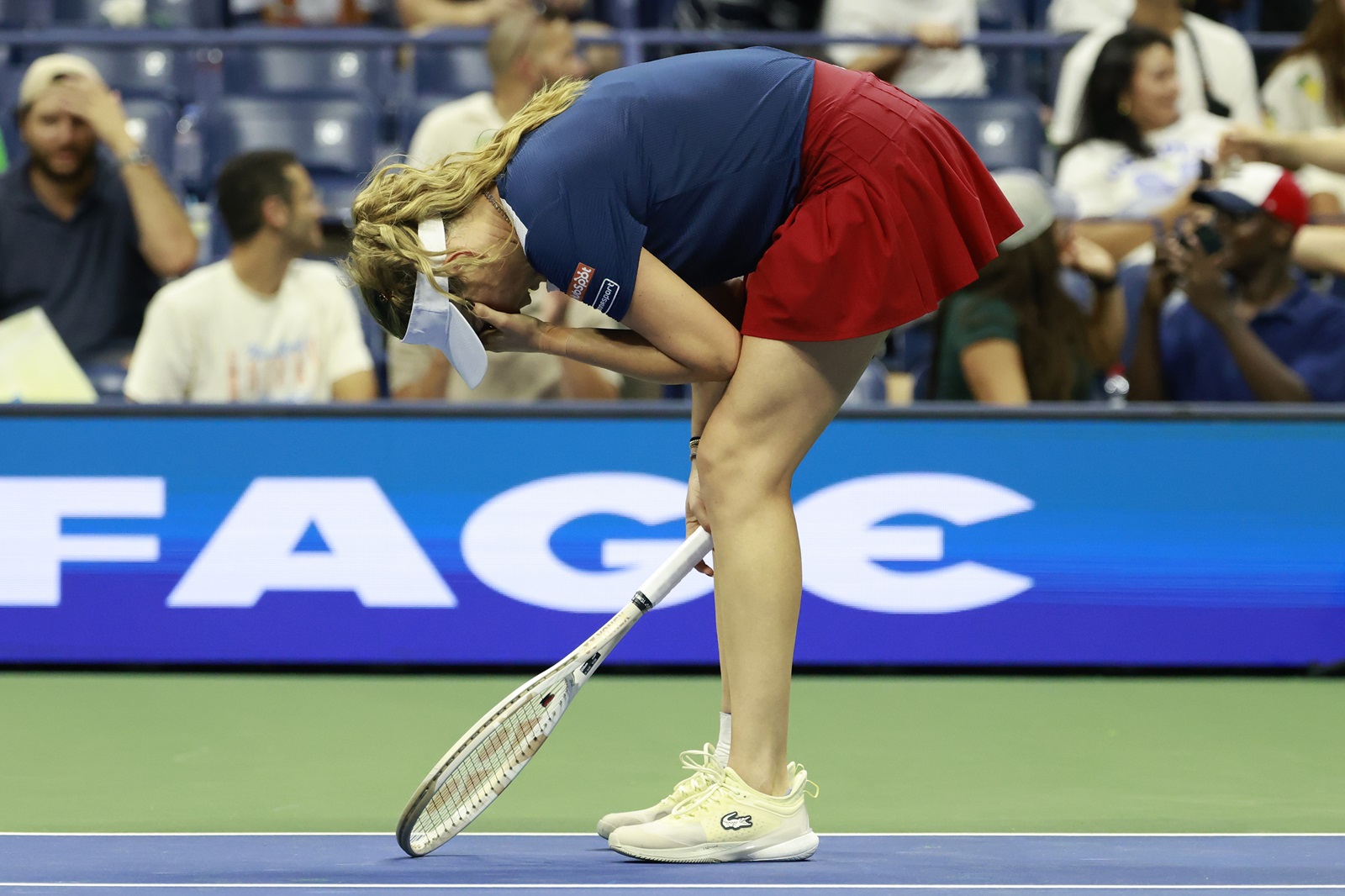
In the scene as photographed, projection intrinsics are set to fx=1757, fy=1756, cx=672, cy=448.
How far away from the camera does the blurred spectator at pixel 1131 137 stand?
6668mm

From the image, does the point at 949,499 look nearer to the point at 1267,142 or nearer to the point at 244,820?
the point at 1267,142

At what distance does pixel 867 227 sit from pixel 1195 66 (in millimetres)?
4407

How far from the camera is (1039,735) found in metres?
4.79

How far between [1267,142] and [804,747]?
10.3ft

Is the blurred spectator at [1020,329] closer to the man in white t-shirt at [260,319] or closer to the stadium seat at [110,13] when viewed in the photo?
the man in white t-shirt at [260,319]

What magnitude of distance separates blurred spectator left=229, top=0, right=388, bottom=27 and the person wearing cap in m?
4.16

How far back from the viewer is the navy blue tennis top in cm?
312

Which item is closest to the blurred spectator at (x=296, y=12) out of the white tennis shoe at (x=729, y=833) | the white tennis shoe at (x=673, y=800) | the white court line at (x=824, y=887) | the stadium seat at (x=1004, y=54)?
the stadium seat at (x=1004, y=54)

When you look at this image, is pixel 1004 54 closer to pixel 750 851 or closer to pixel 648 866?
pixel 750 851

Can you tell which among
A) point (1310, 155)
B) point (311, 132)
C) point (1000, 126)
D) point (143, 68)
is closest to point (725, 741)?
point (1310, 155)

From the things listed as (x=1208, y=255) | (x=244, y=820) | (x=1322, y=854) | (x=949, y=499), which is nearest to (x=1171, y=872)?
(x=1322, y=854)

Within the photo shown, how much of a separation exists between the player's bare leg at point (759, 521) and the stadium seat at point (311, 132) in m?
4.25

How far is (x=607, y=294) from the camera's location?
3.14 meters

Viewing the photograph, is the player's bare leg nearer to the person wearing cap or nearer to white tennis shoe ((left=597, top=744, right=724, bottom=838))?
white tennis shoe ((left=597, top=744, right=724, bottom=838))
